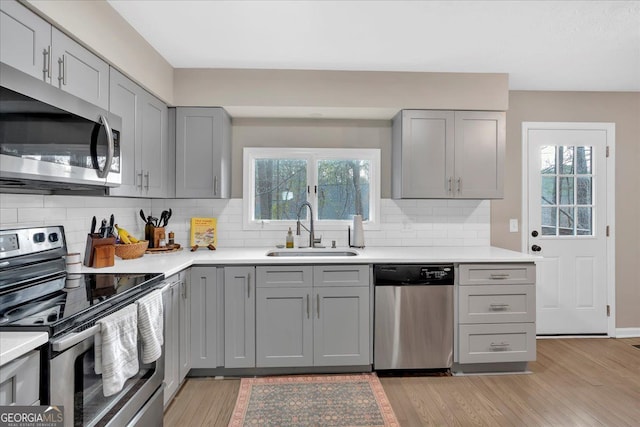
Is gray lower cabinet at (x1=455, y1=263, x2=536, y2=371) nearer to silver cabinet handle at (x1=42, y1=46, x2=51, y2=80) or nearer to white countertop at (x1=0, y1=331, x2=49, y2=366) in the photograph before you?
white countertop at (x1=0, y1=331, x2=49, y2=366)

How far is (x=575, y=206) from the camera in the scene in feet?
12.1

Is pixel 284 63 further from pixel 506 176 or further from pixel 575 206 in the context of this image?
pixel 575 206

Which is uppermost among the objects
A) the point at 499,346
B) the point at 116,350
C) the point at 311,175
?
the point at 311,175

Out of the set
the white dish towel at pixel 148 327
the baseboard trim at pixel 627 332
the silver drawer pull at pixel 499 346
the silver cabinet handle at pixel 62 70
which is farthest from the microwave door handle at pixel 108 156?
the baseboard trim at pixel 627 332

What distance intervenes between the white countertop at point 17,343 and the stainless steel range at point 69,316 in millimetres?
26

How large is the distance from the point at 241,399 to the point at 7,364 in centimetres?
172

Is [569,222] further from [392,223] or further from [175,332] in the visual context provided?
[175,332]

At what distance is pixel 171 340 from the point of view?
7.66 ft

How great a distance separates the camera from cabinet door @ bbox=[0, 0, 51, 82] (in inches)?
56.4

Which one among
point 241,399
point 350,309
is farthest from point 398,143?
point 241,399

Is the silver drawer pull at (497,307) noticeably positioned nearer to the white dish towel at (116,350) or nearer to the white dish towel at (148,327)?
the white dish towel at (148,327)

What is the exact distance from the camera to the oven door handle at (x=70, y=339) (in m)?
→ 1.18

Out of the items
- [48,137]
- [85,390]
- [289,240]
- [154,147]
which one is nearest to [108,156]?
[48,137]

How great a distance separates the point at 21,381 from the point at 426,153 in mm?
2935
